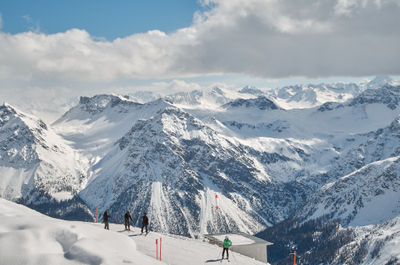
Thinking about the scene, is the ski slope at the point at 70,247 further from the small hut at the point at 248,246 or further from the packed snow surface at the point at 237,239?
the packed snow surface at the point at 237,239

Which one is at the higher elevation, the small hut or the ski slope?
the ski slope

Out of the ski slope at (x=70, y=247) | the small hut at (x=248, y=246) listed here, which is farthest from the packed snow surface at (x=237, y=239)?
the ski slope at (x=70, y=247)

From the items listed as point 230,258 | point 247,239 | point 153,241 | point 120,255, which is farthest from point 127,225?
point 247,239

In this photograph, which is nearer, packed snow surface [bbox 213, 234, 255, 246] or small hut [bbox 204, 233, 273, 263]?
small hut [bbox 204, 233, 273, 263]

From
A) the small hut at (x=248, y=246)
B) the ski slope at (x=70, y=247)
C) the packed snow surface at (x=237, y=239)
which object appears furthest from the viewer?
the packed snow surface at (x=237, y=239)

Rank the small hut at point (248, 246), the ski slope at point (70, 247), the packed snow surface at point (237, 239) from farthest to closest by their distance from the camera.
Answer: the packed snow surface at point (237, 239)
the small hut at point (248, 246)
the ski slope at point (70, 247)

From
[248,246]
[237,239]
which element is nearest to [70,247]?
[248,246]

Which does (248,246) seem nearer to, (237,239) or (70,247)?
(237,239)

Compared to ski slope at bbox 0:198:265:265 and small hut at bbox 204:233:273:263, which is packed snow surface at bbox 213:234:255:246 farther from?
ski slope at bbox 0:198:265:265

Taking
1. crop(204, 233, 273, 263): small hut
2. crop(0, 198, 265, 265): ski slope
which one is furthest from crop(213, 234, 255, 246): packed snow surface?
crop(0, 198, 265, 265): ski slope

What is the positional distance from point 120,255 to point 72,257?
16.4 ft

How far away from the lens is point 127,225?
66.9m

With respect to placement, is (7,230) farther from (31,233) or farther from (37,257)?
(37,257)

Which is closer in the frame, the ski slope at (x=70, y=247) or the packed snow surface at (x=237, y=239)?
the ski slope at (x=70, y=247)
